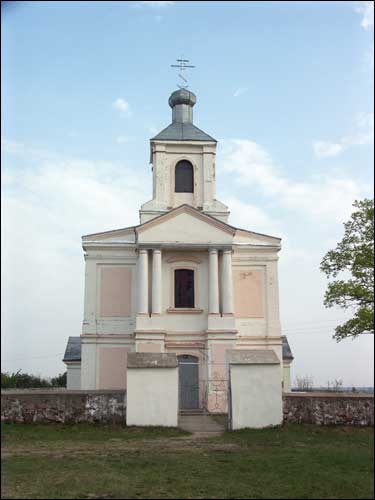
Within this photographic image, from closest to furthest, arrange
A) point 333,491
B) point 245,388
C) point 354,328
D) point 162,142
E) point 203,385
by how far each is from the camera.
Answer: point 333,491 < point 245,388 < point 354,328 < point 203,385 < point 162,142

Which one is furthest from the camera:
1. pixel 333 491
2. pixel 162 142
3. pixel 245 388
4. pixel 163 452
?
pixel 162 142

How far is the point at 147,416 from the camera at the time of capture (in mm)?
16266

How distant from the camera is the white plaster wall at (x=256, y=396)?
1634 centimetres

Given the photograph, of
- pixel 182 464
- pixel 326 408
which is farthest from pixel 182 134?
pixel 182 464

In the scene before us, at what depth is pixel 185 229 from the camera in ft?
84.7

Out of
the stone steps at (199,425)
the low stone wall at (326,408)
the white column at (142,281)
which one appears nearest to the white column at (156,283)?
the white column at (142,281)

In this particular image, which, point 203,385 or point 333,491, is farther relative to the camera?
point 203,385

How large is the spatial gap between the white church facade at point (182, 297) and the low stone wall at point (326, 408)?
23.7ft

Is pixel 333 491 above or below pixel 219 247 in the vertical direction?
below

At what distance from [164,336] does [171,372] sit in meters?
8.21

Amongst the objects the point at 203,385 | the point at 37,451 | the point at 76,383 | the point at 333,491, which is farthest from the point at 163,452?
the point at 76,383

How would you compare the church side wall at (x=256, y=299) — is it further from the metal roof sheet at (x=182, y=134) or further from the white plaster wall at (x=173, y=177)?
the metal roof sheet at (x=182, y=134)

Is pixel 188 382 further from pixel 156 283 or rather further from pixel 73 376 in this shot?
pixel 73 376

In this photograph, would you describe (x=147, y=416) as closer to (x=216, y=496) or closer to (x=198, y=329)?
(x=216, y=496)
